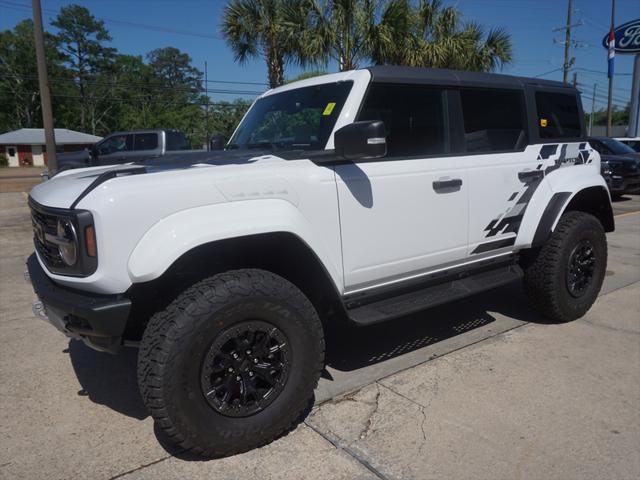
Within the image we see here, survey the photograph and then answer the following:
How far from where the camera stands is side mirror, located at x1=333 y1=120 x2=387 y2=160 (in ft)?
8.80

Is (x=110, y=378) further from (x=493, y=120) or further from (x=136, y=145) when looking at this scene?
(x=136, y=145)

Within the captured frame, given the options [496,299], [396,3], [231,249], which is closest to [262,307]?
[231,249]

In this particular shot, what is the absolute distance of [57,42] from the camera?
2793 inches

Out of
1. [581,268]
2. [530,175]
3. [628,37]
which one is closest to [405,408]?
[530,175]

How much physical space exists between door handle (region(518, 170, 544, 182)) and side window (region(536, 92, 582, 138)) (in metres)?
0.36

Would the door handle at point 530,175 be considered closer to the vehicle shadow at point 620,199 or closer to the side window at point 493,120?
the side window at point 493,120

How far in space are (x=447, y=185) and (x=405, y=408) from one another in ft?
4.79

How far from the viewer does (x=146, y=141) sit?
576 inches

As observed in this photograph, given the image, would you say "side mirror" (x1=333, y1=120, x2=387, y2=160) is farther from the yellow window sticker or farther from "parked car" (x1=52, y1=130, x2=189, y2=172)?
"parked car" (x1=52, y1=130, x2=189, y2=172)

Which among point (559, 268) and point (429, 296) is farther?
point (559, 268)

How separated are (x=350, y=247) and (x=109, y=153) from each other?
14.1m

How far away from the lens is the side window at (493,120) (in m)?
3.80

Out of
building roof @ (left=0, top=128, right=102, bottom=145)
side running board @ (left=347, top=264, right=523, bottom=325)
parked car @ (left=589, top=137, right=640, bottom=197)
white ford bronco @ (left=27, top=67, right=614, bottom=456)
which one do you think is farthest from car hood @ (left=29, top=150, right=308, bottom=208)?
building roof @ (left=0, top=128, right=102, bottom=145)

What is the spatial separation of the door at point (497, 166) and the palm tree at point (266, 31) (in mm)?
9725
